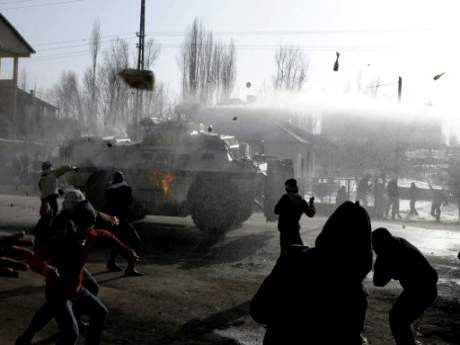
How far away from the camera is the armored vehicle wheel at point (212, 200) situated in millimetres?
12953

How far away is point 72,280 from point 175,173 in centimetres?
854

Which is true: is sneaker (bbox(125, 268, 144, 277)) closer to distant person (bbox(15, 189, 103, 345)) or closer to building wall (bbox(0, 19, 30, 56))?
distant person (bbox(15, 189, 103, 345))

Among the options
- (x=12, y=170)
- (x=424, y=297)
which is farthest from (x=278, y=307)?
(x=12, y=170)

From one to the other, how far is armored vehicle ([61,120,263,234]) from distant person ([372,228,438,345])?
26.3ft

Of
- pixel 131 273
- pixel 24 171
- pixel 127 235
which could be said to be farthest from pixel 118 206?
pixel 24 171

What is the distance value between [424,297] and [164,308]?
130 inches

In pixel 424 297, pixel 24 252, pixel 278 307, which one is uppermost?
pixel 24 252

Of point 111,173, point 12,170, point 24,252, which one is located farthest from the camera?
point 12,170

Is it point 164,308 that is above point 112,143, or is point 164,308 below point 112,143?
below

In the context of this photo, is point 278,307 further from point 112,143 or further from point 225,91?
point 225,91

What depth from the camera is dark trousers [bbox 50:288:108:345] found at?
15.0 feet

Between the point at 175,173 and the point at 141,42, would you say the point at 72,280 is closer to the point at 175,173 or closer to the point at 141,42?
the point at 175,173

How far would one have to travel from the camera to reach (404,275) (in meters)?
5.12

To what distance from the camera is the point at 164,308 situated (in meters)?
7.26
